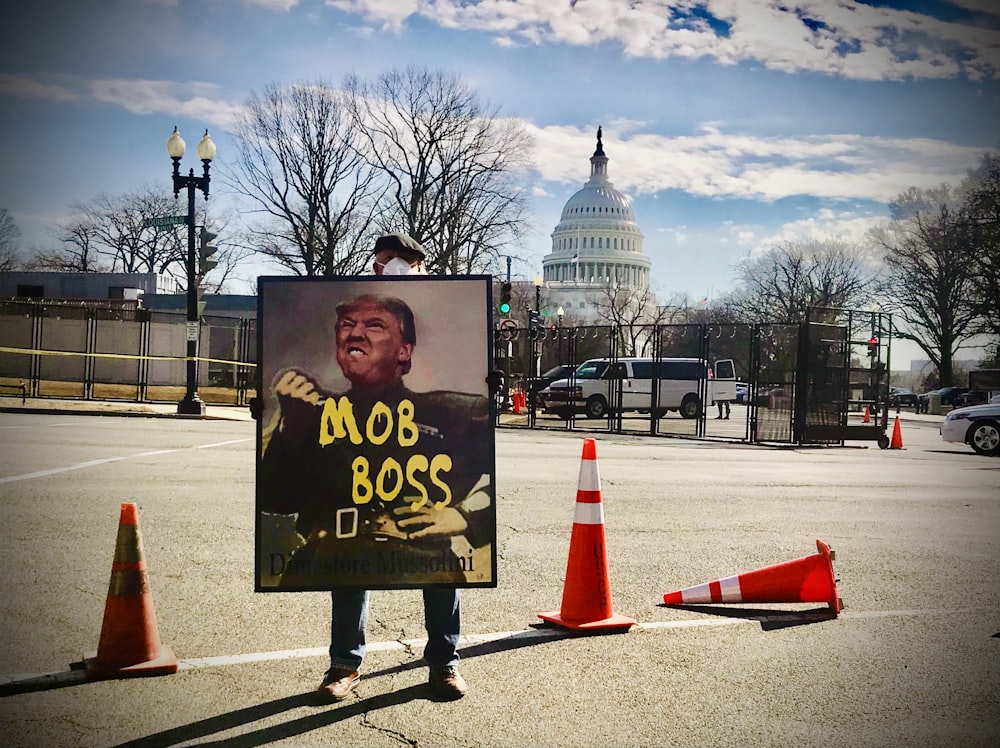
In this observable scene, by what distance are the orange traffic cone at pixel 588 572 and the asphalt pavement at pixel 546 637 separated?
0.12 m

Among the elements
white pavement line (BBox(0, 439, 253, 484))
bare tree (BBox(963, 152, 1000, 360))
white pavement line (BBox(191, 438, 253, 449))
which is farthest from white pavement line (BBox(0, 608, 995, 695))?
→ bare tree (BBox(963, 152, 1000, 360))

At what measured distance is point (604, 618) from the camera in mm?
5902

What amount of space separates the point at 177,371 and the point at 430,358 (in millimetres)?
38170

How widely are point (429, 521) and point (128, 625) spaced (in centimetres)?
160

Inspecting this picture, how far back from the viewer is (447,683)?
15.2 ft

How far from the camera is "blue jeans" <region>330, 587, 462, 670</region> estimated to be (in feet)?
15.5

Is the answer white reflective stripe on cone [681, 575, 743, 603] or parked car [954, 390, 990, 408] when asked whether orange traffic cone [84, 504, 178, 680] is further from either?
parked car [954, 390, 990, 408]

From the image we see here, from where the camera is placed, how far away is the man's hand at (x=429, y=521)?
491 cm

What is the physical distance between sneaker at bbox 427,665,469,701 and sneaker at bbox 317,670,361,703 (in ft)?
1.25

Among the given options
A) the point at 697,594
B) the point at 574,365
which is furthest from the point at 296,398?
the point at 574,365

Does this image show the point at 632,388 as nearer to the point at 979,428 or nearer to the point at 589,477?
the point at 979,428

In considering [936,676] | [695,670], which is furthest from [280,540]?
[936,676]

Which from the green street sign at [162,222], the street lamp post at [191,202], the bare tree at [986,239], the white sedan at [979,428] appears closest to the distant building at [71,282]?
the street lamp post at [191,202]

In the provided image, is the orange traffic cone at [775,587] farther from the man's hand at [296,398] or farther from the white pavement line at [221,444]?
the white pavement line at [221,444]
